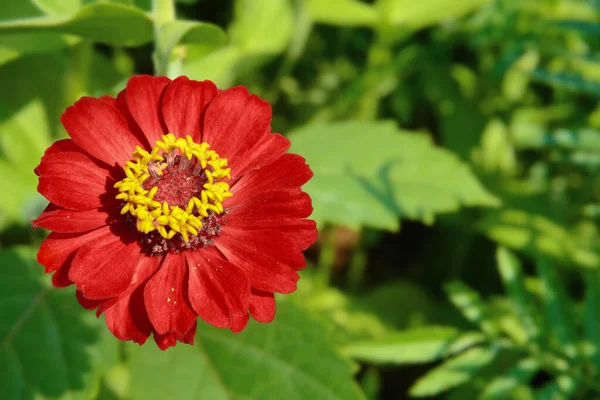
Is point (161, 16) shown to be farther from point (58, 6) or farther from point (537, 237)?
point (537, 237)

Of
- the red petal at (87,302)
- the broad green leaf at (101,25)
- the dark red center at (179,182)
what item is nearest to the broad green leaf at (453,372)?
the dark red center at (179,182)

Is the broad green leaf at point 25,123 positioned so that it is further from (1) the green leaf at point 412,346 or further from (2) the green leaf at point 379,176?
(1) the green leaf at point 412,346

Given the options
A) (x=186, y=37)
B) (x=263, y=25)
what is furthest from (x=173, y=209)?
(x=263, y=25)

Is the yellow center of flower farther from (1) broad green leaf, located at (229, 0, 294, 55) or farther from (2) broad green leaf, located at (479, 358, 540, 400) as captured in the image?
(1) broad green leaf, located at (229, 0, 294, 55)

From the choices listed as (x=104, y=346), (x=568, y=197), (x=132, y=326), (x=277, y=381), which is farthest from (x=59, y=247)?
(x=568, y=197)

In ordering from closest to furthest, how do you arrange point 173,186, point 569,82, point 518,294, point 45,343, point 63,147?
point 63,147 < point 173,186 < point 45,343 < point 518,294 < point 569,82

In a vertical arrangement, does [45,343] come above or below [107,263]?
below

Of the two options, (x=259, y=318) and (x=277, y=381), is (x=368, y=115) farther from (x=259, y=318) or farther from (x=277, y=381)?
(x=259, y=318)
